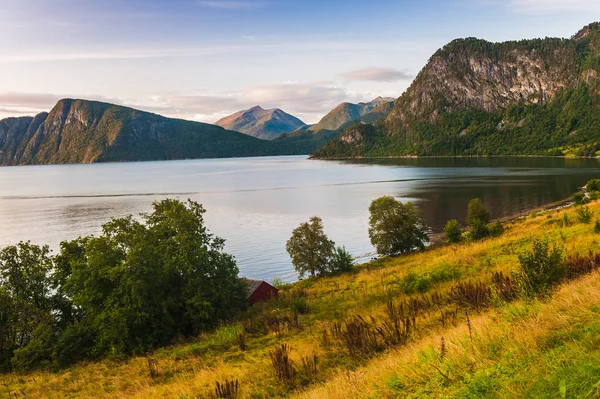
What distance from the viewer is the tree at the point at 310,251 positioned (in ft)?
163

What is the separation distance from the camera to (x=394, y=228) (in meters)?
55.8

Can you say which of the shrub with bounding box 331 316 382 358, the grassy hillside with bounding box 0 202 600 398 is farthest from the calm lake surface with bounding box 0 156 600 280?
the shrub with bounding box 331 316 382 358

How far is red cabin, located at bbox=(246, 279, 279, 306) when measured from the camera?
35.2 meters

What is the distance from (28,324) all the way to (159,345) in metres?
8.94

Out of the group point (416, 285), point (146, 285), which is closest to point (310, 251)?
point (416, 285)

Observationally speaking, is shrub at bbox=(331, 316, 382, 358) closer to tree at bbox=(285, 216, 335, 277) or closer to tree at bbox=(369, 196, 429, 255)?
tree at bbox=(285, 216, 335, 277)

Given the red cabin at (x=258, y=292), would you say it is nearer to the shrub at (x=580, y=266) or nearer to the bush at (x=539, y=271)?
the bush at (x=539, y=271)

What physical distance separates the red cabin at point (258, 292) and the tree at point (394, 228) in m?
22.6

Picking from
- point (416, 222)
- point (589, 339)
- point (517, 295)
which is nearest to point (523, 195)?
point (416, 222)

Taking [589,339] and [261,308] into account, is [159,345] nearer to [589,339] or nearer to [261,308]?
[261,308]

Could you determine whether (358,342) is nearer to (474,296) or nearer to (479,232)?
(474,296)

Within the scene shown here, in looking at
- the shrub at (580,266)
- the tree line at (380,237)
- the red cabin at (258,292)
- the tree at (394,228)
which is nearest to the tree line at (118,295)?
the red cabin at (258,292)

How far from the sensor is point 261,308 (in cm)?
3198

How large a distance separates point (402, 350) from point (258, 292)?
25289 millimetres
